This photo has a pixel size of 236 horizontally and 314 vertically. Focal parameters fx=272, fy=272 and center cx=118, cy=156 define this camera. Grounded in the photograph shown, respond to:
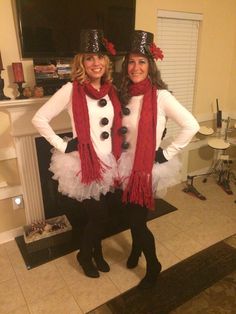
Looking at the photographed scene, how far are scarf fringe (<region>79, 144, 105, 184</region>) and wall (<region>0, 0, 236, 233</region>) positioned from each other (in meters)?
0.83

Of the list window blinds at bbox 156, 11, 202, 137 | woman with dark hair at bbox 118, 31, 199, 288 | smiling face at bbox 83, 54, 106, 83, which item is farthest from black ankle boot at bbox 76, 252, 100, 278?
window blinds at bbox 156, 11, 202, 137

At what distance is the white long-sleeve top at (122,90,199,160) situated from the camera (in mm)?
1565

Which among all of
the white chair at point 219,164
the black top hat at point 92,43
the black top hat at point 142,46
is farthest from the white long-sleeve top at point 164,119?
the white chair at point 219,164

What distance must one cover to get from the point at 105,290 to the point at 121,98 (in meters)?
1.28

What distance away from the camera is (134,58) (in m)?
1.56

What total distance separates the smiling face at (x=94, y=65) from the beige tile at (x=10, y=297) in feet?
4.96

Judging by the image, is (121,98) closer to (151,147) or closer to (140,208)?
(151,147)

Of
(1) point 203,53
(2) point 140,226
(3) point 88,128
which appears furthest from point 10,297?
(1) point 203,53

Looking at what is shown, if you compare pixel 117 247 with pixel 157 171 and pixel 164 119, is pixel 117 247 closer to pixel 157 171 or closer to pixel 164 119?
pixel 157 171

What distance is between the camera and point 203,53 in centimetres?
300

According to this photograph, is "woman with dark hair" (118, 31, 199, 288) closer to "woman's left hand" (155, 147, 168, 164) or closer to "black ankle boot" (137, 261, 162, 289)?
"woman's left hand" (155, 147, 168, 164)

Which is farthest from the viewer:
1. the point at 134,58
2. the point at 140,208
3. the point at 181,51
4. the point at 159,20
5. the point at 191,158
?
the point at 191,158

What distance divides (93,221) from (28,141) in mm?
872

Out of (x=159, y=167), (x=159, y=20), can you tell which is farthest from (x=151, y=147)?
(x=159, y=20)
